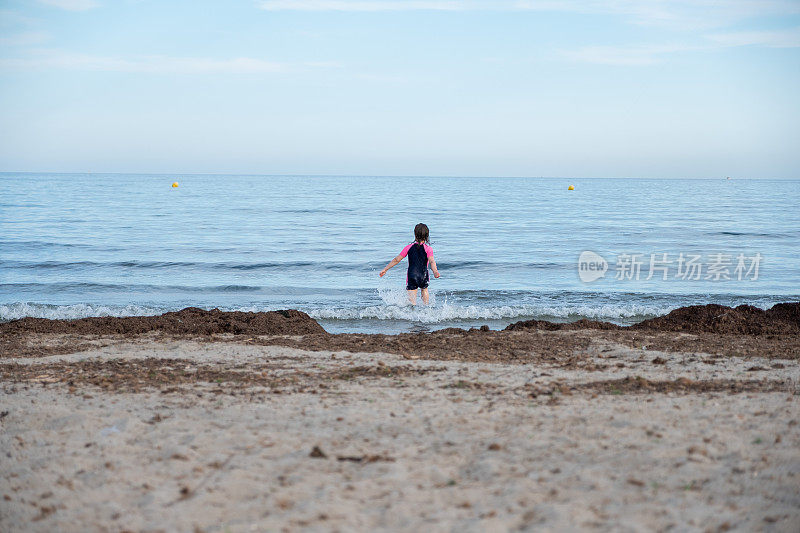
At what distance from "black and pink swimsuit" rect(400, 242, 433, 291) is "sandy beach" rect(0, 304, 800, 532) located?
13.7 feet

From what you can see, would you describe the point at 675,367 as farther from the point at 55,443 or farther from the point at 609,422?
the point at 55,443

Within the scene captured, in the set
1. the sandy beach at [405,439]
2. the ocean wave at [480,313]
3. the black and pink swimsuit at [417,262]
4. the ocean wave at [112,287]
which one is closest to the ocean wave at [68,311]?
the ocean wave at [112,287]

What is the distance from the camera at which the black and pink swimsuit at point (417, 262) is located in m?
11.9

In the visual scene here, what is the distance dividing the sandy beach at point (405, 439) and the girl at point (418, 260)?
411 cm

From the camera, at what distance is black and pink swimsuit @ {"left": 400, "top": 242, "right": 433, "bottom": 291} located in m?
11.9

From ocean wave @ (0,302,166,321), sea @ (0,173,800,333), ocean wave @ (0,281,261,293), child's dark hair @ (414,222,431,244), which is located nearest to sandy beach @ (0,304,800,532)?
child's dark hair @ (414,222,431,244)

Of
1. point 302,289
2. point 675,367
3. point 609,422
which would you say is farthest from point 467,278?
point 609,422

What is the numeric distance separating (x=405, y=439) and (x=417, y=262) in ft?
25.6

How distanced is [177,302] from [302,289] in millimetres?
3180

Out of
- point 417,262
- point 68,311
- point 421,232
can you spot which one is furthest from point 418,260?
point 68,311

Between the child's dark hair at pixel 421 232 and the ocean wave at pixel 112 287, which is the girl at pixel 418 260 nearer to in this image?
the child's dark hair at pixel 421 232

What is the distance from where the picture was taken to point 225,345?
8320mm

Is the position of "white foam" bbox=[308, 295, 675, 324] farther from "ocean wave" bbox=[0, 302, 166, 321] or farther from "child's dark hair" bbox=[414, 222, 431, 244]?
"ocean wave" bbox=[0, 302, 166, 321]

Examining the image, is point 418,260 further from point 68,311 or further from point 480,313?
point 68,311
